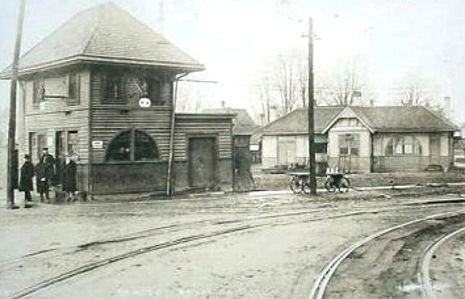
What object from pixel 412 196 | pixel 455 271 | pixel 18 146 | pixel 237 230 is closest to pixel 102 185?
pixel 18 146

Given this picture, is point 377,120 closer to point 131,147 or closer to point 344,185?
point 344,185

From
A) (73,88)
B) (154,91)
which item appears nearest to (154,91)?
(154,91)

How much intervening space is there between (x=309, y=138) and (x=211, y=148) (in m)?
3.53

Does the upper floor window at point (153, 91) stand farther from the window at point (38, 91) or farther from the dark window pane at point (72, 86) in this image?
the window at point (38, 91)

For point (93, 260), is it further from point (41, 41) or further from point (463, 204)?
point (463, 204)

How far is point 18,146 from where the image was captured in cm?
1056

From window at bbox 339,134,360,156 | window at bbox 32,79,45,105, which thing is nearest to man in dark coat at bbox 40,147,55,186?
window at bbox 32,79,45,105

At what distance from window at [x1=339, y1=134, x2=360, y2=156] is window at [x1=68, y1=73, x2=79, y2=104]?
5269 millimetres

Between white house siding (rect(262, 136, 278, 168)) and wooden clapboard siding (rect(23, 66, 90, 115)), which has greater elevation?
wooden clapboard siding (rect(23, 66, 90, 115))

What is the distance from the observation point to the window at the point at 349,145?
1321cm

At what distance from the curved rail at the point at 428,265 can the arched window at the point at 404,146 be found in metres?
9.24

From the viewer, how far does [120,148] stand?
10109 millimetres

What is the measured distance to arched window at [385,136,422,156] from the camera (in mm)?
17984

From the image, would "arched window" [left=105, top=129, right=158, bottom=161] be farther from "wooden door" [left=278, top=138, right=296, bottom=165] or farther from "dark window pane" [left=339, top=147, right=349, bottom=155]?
"dark window pane" [left=339, top=147, right=349, bottom=155]
